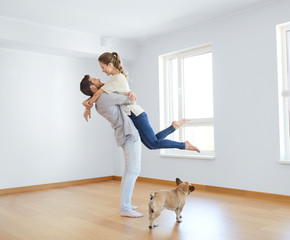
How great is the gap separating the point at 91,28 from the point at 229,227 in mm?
3438

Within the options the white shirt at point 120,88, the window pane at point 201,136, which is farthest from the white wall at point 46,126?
the white shirt at point 120,88

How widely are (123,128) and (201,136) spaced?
2.16m

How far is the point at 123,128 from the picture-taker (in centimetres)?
284

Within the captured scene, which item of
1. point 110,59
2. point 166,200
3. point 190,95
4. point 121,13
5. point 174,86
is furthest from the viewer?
point 174,86

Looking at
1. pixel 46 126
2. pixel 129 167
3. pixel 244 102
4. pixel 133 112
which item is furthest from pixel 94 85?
pixel 46 126

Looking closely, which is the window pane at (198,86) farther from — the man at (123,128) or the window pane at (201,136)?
the man at (123,128)

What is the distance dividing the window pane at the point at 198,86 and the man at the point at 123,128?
2.04 meters

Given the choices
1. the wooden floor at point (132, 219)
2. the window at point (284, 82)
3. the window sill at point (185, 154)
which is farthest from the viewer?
the window sill at point (185, 154)

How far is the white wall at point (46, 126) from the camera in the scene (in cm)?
461

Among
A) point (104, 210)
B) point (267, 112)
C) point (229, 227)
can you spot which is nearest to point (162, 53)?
point (267, 112)

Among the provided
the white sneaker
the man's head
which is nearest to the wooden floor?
the white sneaker

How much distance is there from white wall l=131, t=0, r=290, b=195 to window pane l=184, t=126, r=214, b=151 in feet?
0.92

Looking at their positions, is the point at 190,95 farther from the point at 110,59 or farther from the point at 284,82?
the point at 110,59

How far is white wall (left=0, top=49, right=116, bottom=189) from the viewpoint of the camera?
461 centimetres
